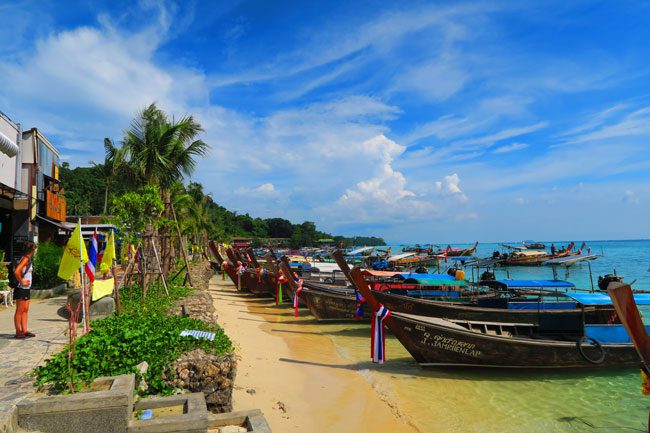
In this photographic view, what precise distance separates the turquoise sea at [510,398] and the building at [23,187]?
14.2 m

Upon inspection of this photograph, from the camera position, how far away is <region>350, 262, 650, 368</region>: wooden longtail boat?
31.7 feet

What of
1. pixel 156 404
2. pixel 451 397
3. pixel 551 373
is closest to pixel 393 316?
pixel 451 397

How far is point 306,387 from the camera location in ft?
29.8

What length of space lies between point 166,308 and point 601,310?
39.6ft

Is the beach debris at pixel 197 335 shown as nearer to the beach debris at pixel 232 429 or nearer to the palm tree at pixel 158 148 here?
the beach debris at pixel 232 429

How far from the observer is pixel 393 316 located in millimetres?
9664

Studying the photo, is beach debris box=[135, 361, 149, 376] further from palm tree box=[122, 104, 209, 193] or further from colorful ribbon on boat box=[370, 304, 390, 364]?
palm tree box=[122, 104, 209, 193]

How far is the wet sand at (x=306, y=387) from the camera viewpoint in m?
7.44

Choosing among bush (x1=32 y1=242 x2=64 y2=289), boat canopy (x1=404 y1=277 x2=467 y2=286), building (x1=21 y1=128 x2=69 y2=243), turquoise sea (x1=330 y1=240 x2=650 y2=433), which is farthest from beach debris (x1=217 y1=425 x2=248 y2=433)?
building (x1=21 y1=128 x2=69 y2=243)

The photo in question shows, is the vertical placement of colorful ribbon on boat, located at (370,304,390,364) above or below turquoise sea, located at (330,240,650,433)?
above

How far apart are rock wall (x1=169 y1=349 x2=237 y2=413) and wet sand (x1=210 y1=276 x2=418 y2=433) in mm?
977

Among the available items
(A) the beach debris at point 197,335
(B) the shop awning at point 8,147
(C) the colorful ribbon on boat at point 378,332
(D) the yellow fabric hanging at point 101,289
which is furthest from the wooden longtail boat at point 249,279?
(A) the beach debris at point 197,335

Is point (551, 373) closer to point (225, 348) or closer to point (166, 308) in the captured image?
point (225, 348)

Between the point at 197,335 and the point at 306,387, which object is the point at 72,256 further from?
the point at 306,387
